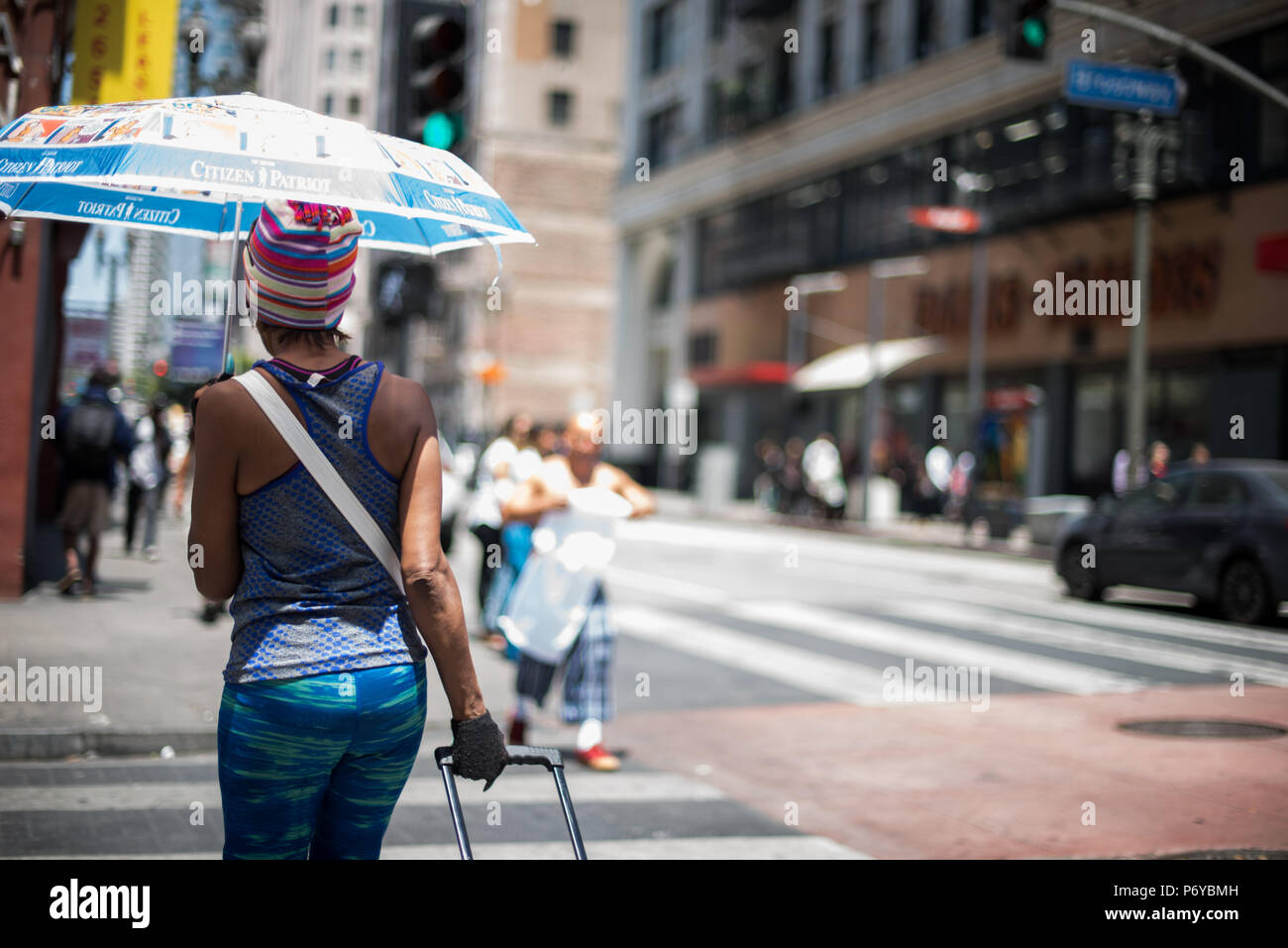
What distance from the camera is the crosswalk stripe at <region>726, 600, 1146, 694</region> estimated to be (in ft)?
32.5

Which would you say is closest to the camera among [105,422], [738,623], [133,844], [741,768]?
[133,844]

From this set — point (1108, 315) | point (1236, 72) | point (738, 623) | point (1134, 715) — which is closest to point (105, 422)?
point (738, 623)

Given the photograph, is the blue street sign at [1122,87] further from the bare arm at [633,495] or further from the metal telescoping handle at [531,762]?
the metal telescoping handle at [531,762]

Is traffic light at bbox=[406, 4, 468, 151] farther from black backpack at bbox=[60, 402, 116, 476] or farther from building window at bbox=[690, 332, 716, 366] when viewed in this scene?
building window at bbox=[690, 332, 716, 366]

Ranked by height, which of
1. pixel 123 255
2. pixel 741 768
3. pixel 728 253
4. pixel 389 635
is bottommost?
pixel 741 768

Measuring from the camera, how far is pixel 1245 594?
13.1 meters

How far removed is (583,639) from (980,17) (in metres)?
27.7

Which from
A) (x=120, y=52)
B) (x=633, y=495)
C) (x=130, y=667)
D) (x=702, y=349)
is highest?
(x=702, y=349)

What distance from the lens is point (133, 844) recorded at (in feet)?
17.2

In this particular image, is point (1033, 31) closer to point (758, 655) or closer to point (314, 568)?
point (758, 655)

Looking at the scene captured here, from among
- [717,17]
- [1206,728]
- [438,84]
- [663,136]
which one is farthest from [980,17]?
[1206,728]

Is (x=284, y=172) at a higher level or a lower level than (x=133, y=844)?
higher

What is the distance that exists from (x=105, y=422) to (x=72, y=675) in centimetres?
454

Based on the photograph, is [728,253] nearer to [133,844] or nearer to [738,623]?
[738,623]
